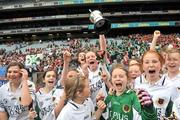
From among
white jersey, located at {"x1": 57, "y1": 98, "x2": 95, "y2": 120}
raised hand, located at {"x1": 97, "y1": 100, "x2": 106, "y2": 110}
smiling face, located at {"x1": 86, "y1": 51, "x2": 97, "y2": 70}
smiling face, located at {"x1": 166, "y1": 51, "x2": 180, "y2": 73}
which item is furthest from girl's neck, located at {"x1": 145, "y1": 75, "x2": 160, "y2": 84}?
smiling face, located at {"x1": 86, "y1": 51, "x2": 97, "y2": 70}

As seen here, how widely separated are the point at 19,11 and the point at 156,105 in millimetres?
53128

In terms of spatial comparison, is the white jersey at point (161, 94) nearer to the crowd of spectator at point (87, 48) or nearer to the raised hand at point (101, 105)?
the raised hand at point (101, 105)

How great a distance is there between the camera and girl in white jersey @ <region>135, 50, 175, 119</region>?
15.6 ft

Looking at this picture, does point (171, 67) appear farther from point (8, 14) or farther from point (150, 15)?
point (8, 14)

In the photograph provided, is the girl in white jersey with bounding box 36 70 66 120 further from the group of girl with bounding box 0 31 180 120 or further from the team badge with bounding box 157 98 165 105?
the team badge with bounding box 157 98 165 105

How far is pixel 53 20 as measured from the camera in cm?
5550

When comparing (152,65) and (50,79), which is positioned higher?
(152,65)

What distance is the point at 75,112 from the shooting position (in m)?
4.55

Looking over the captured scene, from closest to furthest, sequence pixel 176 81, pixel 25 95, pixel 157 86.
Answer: pixel 157 86, pixel 176 81, pixel 25 95

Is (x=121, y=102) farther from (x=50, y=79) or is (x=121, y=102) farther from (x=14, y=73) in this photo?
(x=14, y=73)

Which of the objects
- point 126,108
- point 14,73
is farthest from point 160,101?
point 14,73

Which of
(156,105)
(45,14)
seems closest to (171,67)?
(156,105)

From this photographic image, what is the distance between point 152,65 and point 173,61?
1.67 ft

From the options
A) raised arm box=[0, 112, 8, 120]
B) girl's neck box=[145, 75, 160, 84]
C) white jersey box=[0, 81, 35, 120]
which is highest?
girl's neck box=[145, 75, 160, 84]
